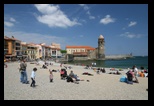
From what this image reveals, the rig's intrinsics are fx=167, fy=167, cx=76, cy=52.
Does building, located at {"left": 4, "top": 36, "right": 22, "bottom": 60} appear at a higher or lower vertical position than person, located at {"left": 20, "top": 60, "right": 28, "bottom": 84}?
higher

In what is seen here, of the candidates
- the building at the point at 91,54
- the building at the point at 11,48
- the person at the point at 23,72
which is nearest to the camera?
the person at the point at 23,72

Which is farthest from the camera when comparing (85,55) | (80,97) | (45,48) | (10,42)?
(85,55)

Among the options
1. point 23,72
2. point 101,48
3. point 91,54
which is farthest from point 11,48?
point 101,48

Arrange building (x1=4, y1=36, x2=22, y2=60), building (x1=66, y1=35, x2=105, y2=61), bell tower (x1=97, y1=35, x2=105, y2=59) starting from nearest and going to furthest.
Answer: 1. building (x1=4, y1=36, x2=22, y2=60)
2. building (x1=66, y1=35, x2=105, y2=61)
3. bell tower (x1=97, y1=35, x2=105, y2=59)

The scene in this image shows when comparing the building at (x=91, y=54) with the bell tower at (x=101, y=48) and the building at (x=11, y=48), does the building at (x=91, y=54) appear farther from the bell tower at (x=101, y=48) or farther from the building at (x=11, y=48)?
the building at (x=11, y=48)

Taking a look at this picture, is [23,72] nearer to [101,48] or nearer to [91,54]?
[91,54]

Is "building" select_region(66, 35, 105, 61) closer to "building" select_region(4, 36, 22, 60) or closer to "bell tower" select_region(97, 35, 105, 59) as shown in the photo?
"bell tower" select_region(97, 35, 105, 59)

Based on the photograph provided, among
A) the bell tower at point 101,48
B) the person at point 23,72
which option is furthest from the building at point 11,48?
the bell tower at point 101,48

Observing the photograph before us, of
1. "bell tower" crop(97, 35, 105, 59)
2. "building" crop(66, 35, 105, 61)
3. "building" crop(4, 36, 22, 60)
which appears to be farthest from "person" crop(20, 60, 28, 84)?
"bell tower" crop(97, 35, 105, 59)
